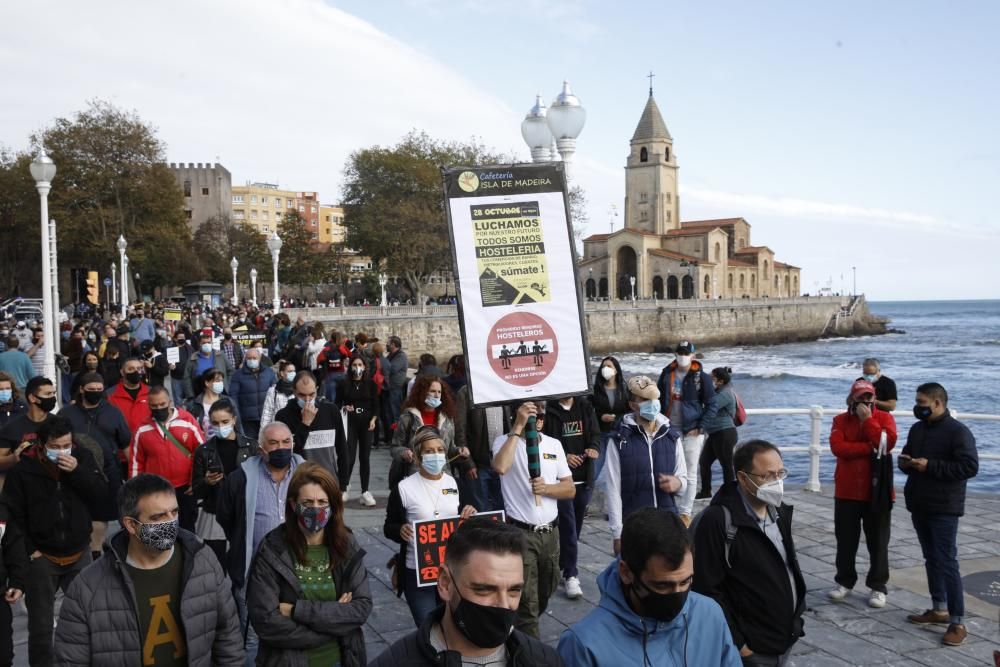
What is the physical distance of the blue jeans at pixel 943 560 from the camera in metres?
5.59

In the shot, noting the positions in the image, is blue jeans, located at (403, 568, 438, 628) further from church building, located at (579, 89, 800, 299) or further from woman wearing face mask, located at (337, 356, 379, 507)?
church building, located at (579, 89, 800, 299)

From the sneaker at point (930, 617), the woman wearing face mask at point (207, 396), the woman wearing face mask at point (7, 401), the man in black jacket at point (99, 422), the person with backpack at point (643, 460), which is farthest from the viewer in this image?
the woman wearing face mask at point (207, 396)

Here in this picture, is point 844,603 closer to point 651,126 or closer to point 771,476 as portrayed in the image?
point 771,476

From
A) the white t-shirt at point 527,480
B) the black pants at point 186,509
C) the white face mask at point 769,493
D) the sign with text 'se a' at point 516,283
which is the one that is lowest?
the black pants at point 186,509

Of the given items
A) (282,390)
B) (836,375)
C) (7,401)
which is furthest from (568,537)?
(836,375)

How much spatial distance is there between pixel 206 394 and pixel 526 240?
4.48 m

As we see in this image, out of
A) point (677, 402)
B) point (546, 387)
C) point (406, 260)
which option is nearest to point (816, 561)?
point (677, 402)

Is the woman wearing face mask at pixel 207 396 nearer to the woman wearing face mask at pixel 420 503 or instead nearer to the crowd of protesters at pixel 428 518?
the crowd of protesters at pixel 428 518

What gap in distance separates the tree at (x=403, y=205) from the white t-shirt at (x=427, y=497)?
52029 mm

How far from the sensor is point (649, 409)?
5629mm

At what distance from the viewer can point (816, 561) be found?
7254mm

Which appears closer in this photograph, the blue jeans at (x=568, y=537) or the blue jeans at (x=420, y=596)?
the blue jeans at (x=420, y=596)

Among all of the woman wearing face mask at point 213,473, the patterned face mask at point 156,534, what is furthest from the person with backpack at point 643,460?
the patterned face mask at point 156,534

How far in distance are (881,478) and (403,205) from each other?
53519mm
